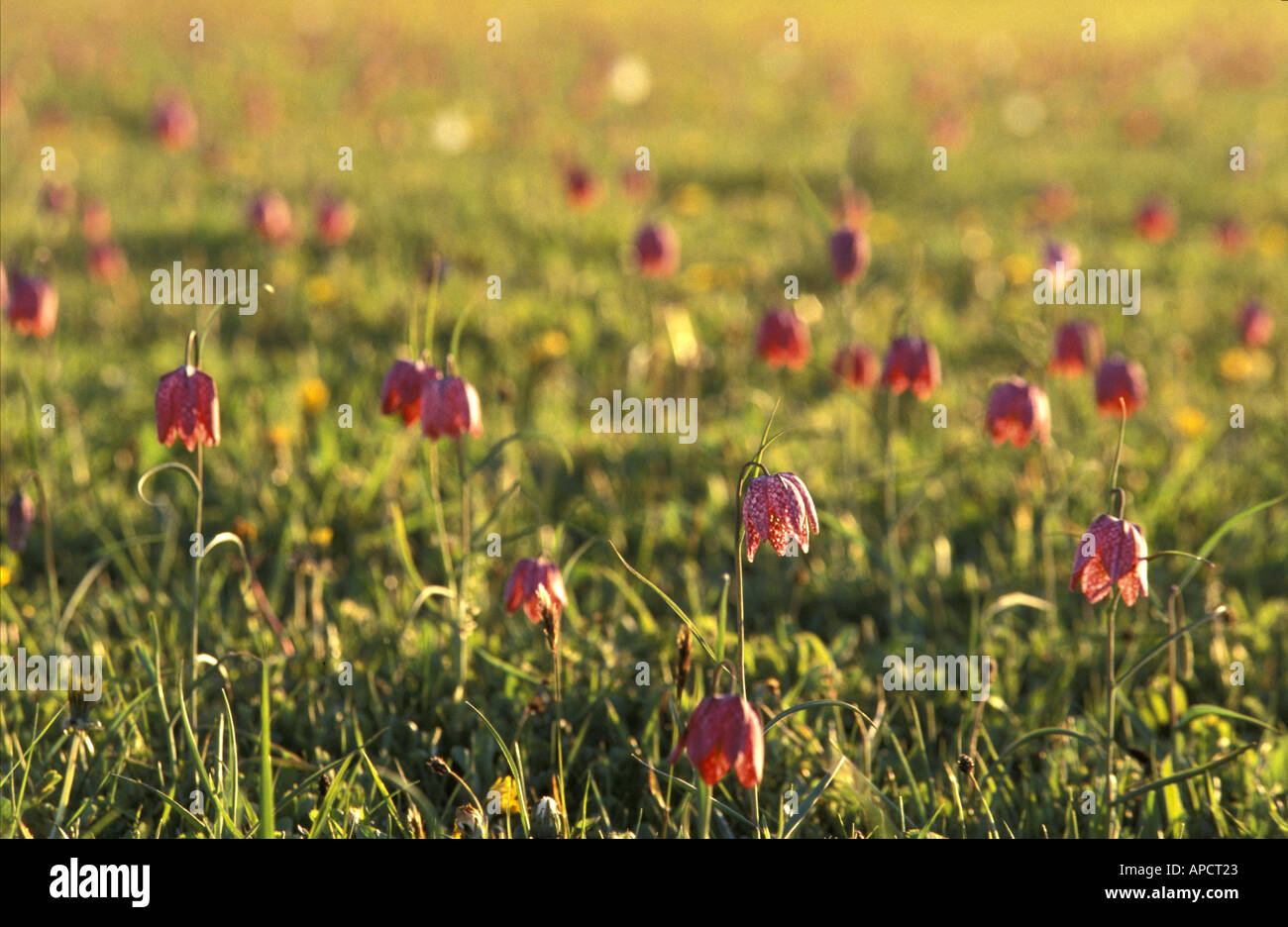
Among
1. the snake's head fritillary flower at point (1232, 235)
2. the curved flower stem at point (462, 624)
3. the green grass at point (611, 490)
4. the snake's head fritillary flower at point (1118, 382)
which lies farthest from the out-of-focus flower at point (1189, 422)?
the curved flower stem at point (462, 624)

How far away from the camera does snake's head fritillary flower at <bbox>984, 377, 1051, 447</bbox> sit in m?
2.63

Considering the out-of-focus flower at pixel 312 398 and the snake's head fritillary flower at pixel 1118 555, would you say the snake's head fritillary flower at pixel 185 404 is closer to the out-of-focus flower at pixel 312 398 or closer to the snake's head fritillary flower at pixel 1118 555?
the snake's head fritillary flower at pixel 1118 555

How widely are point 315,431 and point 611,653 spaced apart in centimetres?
152

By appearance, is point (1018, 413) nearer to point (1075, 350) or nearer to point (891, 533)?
point (891, 533)

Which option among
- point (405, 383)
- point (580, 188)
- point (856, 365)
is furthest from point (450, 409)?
point (580, 188)

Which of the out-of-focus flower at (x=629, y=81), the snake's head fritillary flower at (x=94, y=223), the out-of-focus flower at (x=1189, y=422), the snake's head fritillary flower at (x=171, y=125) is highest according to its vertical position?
the out-of-focus flower at (x=629, y=81)

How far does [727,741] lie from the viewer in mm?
1619

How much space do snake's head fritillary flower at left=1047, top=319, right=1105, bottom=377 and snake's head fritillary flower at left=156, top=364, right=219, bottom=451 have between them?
224 cm

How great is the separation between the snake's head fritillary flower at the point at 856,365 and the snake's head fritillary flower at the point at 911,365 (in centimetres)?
44

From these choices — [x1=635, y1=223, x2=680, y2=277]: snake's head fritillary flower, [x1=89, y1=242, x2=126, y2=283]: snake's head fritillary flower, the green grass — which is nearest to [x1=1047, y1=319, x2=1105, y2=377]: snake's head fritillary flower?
the green grass

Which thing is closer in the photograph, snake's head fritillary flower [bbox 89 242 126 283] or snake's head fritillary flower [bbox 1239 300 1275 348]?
snake's head fritillary flower [bbox 1239 300 1275 348]

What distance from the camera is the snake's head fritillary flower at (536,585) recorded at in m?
2.23

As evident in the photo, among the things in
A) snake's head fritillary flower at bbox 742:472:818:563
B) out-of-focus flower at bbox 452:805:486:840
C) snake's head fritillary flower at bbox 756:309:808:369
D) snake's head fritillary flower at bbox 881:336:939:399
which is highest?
snake's head fritillary flower at bbox 756:309:808:369

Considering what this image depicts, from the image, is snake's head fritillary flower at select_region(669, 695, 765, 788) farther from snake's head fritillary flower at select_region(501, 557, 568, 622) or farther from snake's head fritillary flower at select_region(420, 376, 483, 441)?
snake's head fritillary flower at select_region(420, 376, 483, 441)
